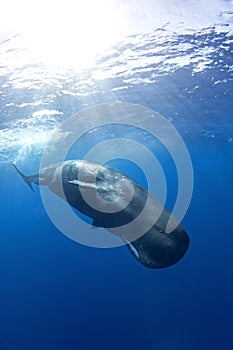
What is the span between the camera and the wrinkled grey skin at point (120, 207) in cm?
388

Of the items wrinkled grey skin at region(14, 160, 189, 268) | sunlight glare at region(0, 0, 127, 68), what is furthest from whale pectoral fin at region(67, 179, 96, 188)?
sunlight glare at region(0, 0, 127, 68)

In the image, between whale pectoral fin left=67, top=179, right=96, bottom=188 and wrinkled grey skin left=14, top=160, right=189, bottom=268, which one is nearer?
wrinkled grey skin left=14, top=160, right=189, bottom=268

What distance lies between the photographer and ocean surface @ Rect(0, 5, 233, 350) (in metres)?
14.4

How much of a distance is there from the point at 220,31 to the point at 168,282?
3398 centimetres

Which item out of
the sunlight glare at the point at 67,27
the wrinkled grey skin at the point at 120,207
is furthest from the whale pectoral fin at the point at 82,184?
the sunlight glare at the point at 67,27

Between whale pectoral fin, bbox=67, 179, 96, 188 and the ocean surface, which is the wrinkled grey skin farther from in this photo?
the ocean surface

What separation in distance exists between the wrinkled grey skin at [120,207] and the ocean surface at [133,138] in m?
8.60

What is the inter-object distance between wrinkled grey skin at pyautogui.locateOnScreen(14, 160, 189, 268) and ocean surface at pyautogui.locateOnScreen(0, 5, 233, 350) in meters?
8.60

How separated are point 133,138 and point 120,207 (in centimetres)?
3048

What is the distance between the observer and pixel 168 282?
133 ft

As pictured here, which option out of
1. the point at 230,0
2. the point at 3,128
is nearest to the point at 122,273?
the point at 3,128

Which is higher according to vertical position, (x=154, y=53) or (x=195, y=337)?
(x=154, y=53)

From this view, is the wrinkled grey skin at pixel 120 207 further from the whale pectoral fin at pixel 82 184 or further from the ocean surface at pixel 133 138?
the ocean surface at pixel 133 138

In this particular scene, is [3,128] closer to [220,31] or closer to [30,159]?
[30,159]
